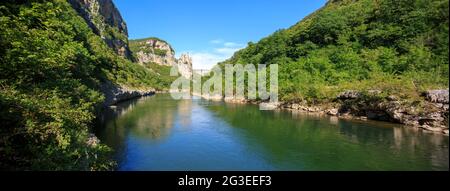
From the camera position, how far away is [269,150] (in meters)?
22.9

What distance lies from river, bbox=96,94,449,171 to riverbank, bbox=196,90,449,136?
118 cm

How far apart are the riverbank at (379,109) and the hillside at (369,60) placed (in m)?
A: 0.10

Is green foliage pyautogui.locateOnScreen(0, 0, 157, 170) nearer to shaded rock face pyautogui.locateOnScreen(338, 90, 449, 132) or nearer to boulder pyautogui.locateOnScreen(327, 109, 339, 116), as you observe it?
shaded rock face pyautogui.locateOnScreen(338, 90, 449, 132)

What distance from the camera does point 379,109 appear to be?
3472 centimetres

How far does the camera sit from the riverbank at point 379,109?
72.2 feet

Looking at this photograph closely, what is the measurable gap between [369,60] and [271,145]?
108 ft

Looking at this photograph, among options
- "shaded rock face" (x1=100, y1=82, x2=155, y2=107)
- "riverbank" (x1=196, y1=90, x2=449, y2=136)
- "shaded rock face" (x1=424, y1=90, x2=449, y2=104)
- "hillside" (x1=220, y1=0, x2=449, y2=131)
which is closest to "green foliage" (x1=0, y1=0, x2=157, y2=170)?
"hillside" (x1=220, y1=0, x2=449, y2=131)

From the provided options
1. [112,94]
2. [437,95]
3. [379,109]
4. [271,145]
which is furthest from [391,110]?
[112,94]

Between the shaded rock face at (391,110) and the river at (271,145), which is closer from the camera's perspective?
the river at (271,145)

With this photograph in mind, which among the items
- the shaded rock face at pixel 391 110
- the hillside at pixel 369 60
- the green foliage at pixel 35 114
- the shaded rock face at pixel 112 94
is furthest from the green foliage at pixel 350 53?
the shaded rock face at pixel 112 94

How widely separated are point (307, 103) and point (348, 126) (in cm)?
1777

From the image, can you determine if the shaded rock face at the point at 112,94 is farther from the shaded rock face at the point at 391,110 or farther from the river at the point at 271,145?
the shaded rock face at the point at 391,110

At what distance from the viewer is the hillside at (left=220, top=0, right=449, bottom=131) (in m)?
10.6
